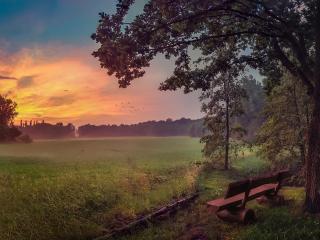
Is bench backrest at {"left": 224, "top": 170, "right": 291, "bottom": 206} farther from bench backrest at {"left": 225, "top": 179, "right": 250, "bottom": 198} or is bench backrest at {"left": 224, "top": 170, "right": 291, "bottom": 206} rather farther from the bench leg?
the bench leg

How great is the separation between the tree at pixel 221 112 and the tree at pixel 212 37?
20307 mm

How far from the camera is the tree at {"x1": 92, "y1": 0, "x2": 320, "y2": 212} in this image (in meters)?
14.4

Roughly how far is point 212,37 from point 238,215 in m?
7.27

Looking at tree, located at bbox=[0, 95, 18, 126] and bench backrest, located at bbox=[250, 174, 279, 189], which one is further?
tree, located at bbox=[0, 95, 18, 126]

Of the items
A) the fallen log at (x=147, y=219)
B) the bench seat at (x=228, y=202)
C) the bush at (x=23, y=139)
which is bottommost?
the fallen log at (x=147, y=219)

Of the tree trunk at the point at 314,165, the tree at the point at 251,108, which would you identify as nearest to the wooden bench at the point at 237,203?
the tree trunk at the point at 314,165

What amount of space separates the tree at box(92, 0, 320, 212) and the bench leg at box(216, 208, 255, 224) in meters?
2.71

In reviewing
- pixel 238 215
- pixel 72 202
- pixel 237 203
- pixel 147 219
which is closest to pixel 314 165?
pixel 237 203

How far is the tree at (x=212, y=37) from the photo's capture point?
14406 millimetres

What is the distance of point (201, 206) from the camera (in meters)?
17.9

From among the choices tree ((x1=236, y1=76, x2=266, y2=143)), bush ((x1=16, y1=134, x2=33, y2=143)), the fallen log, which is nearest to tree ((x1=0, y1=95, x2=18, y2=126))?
bush ((x1=16, y1=134, x2=33, y2=143))

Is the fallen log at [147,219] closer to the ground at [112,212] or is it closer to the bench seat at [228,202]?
the ground at [112,212]

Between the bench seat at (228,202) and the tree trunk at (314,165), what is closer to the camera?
the bench seat at (228,202)

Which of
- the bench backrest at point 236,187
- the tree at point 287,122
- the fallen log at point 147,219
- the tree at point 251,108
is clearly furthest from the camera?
the tree at point 251,108
